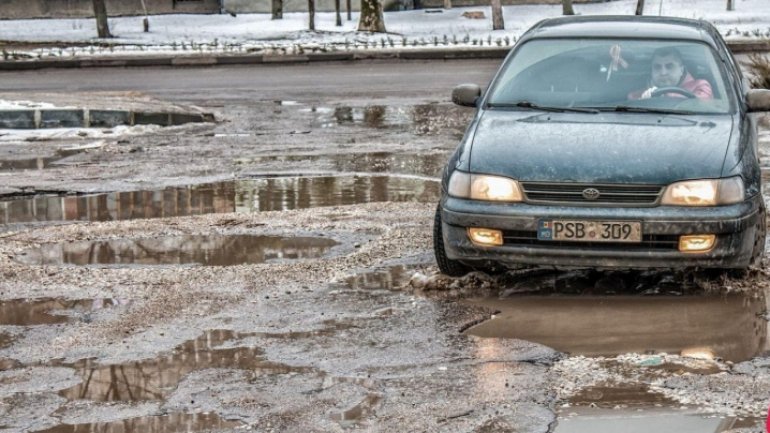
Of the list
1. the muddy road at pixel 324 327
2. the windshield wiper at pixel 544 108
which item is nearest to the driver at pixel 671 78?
the windshield wiper at pixel 544 108

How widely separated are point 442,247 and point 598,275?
888mm

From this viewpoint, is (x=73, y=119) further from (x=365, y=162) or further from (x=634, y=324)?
(x=634, y=324)

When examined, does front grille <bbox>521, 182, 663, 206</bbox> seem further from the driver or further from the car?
the driver

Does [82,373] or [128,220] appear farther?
[128,220]

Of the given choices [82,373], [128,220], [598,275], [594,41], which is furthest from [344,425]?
[128,220]

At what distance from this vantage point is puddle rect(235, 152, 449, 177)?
12844 mm

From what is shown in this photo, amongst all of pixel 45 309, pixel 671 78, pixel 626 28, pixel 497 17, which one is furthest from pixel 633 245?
pixel 497 17

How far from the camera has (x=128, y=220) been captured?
33.2ft

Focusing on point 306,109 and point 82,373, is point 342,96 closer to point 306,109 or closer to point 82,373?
point 306,109

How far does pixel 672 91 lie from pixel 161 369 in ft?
12.4

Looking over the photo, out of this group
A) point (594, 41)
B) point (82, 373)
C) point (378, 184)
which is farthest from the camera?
point (378, 184)

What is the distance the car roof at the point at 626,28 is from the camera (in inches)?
348

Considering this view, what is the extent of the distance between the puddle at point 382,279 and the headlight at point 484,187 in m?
0.66

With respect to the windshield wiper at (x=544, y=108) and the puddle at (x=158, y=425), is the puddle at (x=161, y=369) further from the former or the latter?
the windshield wiper at (x=544, y=108)
